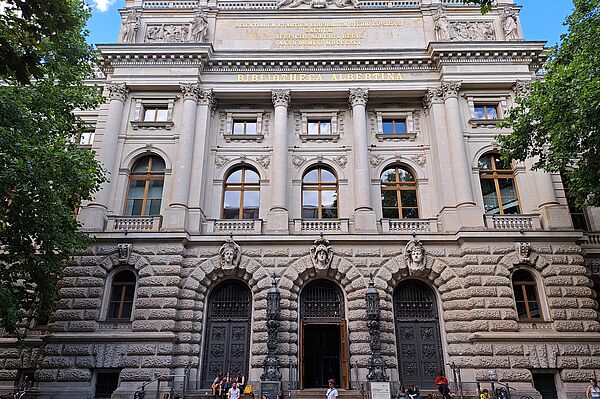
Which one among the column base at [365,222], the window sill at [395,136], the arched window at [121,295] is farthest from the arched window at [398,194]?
the arched window at [121,295]

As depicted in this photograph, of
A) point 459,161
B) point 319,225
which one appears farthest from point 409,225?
point 319,225

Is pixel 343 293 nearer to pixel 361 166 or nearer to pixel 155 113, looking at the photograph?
pixel 361 166

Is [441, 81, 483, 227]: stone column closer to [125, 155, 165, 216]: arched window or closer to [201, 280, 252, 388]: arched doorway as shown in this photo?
[201, 280, 252, 388]: arched doorway

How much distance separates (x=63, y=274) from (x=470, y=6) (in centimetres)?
2574

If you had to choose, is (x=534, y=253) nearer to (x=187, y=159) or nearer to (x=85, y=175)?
(x=187, y=159)

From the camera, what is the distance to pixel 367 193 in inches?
862

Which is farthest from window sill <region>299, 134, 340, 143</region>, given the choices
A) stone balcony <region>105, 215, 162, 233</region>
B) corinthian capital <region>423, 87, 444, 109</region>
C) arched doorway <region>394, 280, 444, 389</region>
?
stone balcony <region>105, 215, 162, 233</region>

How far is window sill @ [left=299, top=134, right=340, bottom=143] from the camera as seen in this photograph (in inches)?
942

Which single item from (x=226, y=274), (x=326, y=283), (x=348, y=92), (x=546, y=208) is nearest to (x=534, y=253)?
(x=546, y=208)

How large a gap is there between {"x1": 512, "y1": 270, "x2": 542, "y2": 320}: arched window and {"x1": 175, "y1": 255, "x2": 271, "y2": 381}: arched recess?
11.0m

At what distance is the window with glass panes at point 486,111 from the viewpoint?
77.8 ft

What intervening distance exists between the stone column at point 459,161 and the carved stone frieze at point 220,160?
450 inches

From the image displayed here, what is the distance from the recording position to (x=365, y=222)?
835 inches

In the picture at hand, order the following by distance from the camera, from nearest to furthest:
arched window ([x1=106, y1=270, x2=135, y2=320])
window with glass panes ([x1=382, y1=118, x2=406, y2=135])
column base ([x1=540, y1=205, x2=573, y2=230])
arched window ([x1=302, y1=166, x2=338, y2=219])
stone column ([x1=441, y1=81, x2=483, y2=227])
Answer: arched window ([x1=106, y1=270, x2=135, y2=320])
column base ([x1=540, y1=205, x2=573, y2=230])
stone column ([x1=441, y1=81, x2=483, y2=227])
arched window ([x1=302, y1=166, x2=338, y2=219])
window with glass panes ([x1=382, y1=118, x2=406, y2=135])
